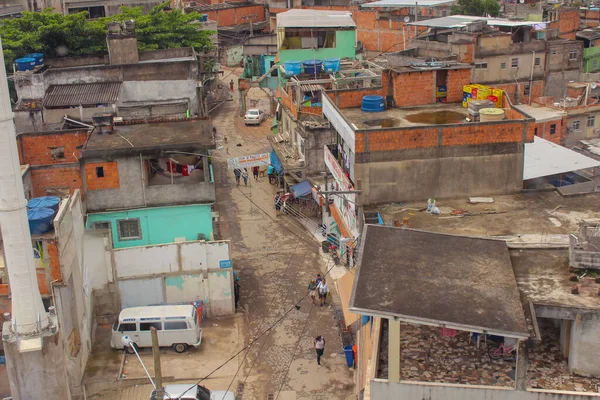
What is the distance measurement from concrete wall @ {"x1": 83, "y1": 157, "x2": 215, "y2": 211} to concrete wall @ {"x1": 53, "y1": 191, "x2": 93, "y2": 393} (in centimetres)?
137

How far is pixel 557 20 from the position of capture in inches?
2156

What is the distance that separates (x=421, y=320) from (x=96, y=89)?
2607cm

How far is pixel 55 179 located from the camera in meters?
26.0

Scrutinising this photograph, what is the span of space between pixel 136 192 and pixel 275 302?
21.2 ft

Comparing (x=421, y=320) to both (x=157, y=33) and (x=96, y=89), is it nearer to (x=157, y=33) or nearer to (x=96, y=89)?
(x=96, y=89)

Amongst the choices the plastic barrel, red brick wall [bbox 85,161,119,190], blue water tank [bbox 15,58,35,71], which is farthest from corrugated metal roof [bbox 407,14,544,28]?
the plastic barrel

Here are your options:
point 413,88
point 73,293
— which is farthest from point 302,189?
point 73,293

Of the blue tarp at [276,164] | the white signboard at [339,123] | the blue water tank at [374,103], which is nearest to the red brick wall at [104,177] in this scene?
the white signboard at [339,123]

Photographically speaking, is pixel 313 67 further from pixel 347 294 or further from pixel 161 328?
pixel 161 328

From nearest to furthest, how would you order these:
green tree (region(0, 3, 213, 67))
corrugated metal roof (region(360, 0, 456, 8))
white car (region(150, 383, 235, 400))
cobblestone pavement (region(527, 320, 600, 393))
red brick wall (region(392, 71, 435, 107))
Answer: cobblestone pavement (region(527, 320, 600, 393)) → white car (region(150, 383, 235, 400)) → red brick wall (region(392, 71, 435, 107)) → green tree (region(0, 3, 213, 67)) → corrugated metal roof (region(360, 0, 456, 8))

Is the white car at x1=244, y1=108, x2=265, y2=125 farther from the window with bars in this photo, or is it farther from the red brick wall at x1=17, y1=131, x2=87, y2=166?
the window with bars

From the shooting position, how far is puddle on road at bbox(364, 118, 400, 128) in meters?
25.9

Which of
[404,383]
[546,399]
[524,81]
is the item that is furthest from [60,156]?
[524,81]

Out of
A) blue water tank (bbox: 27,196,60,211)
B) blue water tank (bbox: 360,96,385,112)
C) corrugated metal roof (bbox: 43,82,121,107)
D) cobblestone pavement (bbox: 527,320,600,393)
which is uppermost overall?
blue water tank (bbox: 360,96,385,112)
